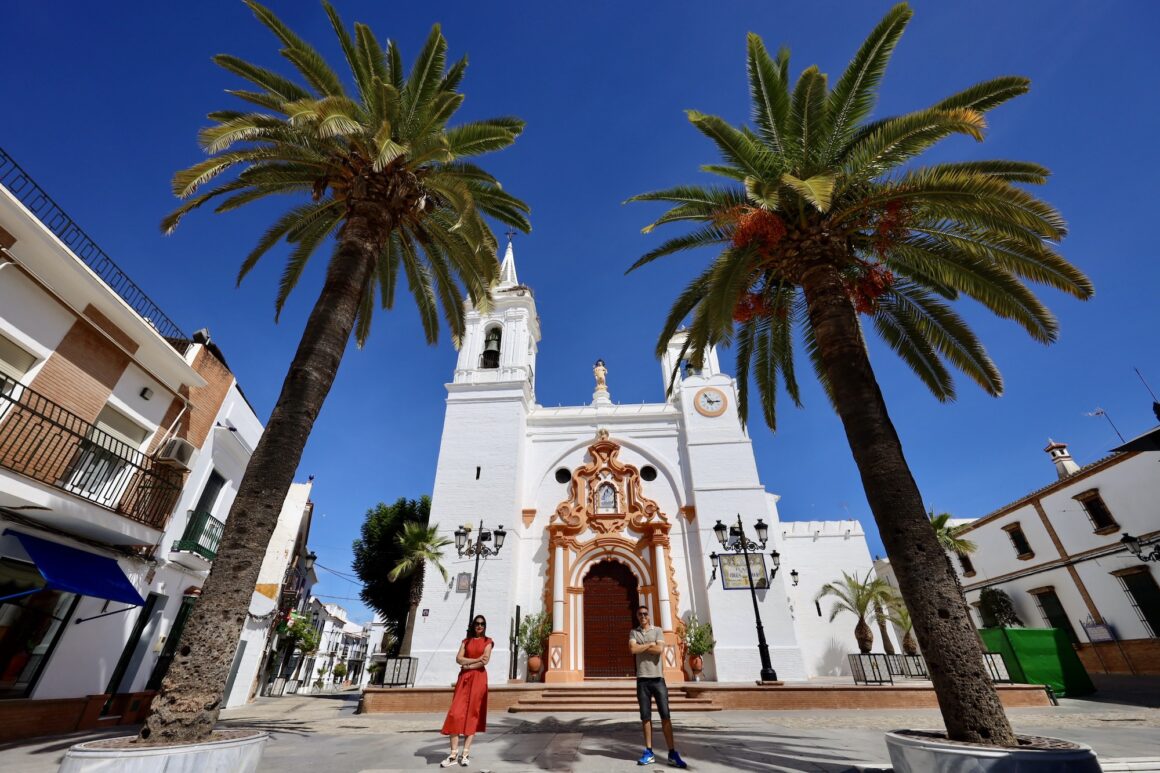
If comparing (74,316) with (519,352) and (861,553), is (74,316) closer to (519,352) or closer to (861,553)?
(519,352)

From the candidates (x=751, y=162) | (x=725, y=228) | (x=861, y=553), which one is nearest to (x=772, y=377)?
(x=725, y=228)

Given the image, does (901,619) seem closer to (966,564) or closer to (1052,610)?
(1052,610)

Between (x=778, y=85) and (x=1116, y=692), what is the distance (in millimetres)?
16692

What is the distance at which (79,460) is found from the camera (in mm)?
7859

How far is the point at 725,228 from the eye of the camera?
7891 millimetres

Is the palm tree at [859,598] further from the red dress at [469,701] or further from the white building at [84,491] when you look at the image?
the white building at [84,491]

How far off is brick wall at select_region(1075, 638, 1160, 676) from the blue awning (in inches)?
1070

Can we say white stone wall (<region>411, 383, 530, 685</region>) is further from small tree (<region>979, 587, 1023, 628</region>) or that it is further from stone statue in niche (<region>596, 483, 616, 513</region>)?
small tree (<region>979, 587, 1023, 628</region>)

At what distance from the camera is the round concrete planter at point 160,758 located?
137 inches

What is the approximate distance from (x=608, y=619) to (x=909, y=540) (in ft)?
44.9

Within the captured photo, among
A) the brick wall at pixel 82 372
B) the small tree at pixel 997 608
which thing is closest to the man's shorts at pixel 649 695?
the brick wall at pixel 82 372

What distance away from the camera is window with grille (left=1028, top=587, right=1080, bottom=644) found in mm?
19219

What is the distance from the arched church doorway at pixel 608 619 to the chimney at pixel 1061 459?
2029cm

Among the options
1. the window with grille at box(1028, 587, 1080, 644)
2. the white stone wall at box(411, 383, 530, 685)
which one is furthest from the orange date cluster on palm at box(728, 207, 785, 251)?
the window with grille at box(1028, 587, 1080, 644)
